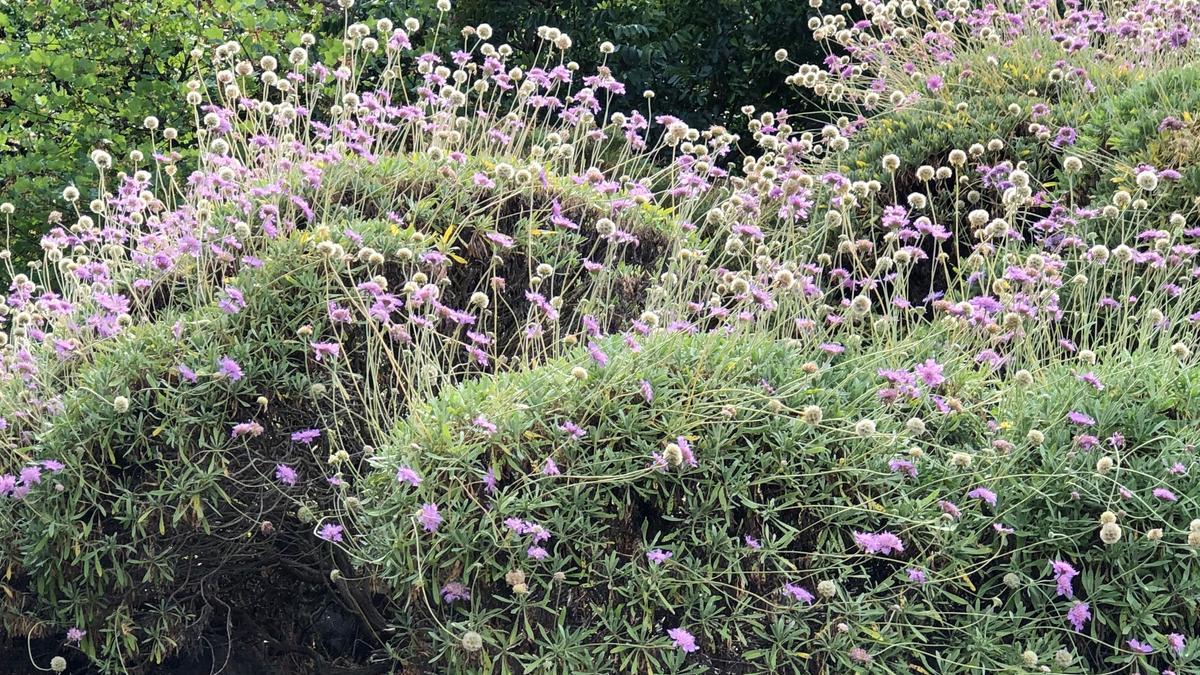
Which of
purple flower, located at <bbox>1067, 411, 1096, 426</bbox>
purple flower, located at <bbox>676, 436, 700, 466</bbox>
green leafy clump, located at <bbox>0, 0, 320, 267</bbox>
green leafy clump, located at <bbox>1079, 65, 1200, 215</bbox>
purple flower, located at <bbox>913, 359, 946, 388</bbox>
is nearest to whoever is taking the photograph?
purple flower, located at <bbox>676, 436, 700, 466</bbox>

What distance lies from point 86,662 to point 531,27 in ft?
17.1

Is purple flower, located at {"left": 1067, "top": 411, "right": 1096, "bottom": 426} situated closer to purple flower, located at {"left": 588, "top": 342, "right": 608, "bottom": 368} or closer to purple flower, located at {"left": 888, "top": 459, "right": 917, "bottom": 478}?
purple flower, located at {"left": 888, "top": 459, "right": 917, "bottom": 478}

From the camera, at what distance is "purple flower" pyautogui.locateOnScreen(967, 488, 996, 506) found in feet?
8.55

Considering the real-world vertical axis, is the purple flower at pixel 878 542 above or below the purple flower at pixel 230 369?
above

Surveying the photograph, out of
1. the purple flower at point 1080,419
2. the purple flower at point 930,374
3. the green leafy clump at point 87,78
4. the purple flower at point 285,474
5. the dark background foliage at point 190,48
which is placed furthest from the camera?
the dark background foliage at point 190,48

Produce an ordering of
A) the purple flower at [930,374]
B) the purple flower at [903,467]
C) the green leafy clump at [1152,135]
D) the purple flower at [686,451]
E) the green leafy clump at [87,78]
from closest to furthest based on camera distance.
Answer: the purple flower at [686,451] < the purple flower at [903,467] < the purple flower at [930,374] < the green leafy clump at [1152,135] < the green leafy clump at [87,78]

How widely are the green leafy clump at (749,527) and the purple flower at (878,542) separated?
0.03 m

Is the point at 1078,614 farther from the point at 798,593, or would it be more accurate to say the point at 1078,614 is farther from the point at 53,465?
the point at 53,465

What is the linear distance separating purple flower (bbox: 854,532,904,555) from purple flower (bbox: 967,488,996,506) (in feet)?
0.73

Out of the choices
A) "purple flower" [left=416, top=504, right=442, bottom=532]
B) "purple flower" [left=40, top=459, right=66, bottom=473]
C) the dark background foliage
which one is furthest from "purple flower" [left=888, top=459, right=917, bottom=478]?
the dark background foliage

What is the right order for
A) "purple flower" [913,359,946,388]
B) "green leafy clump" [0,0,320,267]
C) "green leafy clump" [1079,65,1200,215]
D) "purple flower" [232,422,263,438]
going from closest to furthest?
"purple flower" [913,359,946,388]
"purple flower" [232,422,263,438]
"green leafy clump" [1079,65,1200,215]
"green leafy clump" [0,0,320,267]

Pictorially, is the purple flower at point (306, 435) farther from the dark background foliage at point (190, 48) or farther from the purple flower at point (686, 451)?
the dark background foliage at point (190, 48)

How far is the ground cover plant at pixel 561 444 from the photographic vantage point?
2627 millimetres

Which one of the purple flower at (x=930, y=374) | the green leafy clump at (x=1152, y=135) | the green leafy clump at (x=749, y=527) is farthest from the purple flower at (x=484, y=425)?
the green leafy clump at (x=1152, y=135)
